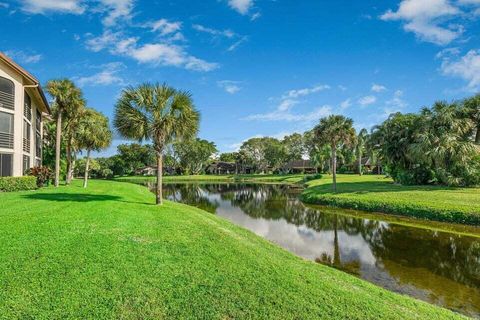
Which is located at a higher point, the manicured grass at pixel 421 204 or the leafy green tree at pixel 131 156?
the leafy green tree at pixel 131 156

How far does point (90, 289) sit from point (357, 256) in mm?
11782

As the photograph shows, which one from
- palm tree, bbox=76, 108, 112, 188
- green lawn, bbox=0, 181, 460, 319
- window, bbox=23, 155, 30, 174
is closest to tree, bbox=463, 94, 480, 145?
green lawn, bbox=0, 181, 460, 319

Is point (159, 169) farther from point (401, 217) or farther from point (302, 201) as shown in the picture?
point (302, 201)

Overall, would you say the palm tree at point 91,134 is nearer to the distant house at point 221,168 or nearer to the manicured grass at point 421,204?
the manicured grass at point 421,204

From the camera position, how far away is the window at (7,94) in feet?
86.2

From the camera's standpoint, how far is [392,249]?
15727 millimetres

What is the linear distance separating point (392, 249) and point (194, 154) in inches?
3872

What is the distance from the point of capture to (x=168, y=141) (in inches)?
766

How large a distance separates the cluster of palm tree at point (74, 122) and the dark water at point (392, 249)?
20.3 meters

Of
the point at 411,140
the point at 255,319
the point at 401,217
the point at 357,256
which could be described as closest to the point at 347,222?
the point at 401,217

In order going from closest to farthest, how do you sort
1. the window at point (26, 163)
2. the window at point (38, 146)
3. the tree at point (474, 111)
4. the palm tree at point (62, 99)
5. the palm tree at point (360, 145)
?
the window at point (26, 163) → the palm tree at point (62, 99) → the window at point (38, 146) → the tree at point (474, 111) → the palm tree at point (360, 145)

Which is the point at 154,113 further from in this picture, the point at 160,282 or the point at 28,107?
the point at 28,107

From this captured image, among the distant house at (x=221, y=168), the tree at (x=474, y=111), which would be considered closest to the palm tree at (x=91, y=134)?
the tree at (x=474, y=111)

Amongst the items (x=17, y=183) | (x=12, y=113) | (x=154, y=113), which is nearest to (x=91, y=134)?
(x=12, y=113)
